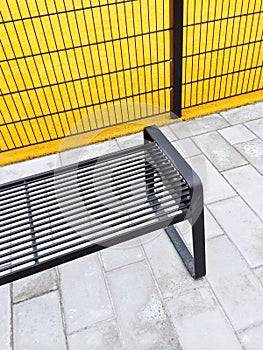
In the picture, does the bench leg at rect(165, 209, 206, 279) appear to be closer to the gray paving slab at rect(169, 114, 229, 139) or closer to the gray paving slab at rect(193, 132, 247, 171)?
the gray paving slab at rect(193, 132, 247, 171)

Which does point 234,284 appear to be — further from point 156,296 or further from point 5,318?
point 5,318

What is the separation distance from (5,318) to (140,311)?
2.46 ft

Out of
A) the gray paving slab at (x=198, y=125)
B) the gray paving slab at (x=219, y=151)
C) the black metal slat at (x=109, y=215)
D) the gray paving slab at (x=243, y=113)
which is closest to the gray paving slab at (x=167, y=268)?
the black metal slat at (x=109, y=215)

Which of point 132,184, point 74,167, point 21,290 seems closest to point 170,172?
point 132,184

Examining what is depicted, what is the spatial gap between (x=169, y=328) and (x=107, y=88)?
9.22 ft

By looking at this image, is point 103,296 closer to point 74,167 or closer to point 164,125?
point 74,167

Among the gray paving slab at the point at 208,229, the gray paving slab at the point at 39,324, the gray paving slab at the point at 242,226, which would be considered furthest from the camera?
the gray paving slab at the point at 208,229

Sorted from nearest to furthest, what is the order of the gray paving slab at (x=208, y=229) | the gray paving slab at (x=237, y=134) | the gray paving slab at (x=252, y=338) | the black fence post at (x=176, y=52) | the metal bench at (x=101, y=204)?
the metal bench at (x=101, y=204)
the gray paving slab at (x=252, y=338)
the gray paving slab at (x=208, y=229)
the black fence post at (x=176, y=52)
the gray paving slab at (x=237, y=134)

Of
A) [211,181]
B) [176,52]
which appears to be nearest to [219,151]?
[211,181]

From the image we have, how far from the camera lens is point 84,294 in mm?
1970

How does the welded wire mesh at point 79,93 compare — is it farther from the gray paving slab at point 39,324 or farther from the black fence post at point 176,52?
the gray paving slab at point 39,324

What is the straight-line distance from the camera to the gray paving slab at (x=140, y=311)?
173cm

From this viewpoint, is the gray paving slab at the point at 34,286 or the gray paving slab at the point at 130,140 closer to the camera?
the gray paving slab at the point at 34,286

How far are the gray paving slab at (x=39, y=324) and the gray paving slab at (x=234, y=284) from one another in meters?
0.88
